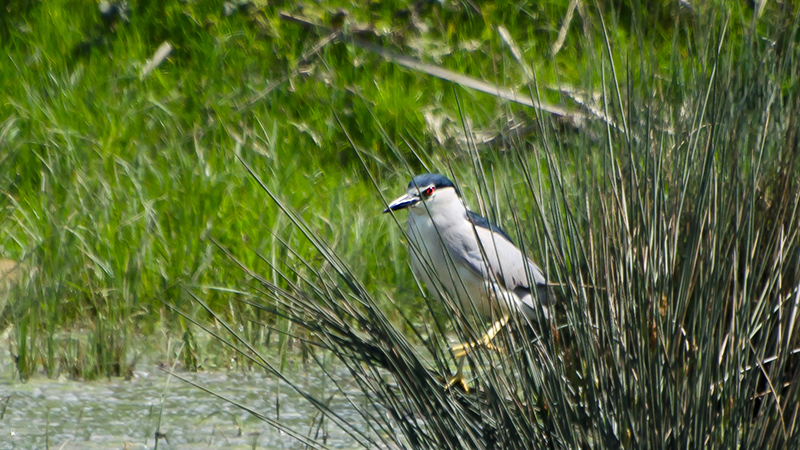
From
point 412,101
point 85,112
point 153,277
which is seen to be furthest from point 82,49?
point 153,277

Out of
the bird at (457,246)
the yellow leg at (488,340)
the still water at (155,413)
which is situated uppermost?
the yellow leg at (488,340)

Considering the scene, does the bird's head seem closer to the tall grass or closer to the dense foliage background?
the dense foliage background

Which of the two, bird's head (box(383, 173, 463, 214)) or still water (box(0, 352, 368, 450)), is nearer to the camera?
still water (box(0, 352, 368, 450))

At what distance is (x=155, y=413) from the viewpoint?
275cm

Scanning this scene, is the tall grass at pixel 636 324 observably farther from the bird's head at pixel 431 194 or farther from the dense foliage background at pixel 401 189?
the bird's head at pixel 431 194

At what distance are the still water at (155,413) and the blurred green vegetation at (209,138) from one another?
11 centimetres

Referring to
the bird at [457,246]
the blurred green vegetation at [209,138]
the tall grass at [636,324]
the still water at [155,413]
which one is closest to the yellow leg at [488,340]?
the tall grass at [636,324]

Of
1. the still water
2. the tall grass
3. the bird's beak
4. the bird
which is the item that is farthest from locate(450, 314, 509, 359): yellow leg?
the bird's beak

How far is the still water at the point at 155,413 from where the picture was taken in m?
2.54

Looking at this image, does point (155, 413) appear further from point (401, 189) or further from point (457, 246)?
point (401, 189)

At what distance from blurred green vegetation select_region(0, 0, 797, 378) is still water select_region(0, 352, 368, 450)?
4.1 inches

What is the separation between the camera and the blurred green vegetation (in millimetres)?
3330

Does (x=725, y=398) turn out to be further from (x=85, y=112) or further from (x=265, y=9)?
(x=265, y=9)

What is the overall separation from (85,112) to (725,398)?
11.9 feet
